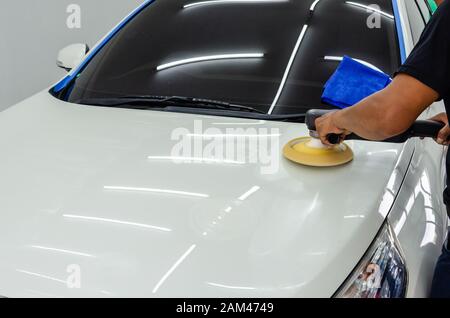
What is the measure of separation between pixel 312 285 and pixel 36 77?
369 cm

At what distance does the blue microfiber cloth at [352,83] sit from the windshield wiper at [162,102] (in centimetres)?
22

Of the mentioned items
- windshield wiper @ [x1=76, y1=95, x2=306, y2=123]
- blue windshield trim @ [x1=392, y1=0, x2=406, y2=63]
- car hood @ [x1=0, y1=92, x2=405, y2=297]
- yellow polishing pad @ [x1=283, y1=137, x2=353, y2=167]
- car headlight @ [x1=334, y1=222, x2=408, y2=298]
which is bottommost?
car headlight @ [x1=334, y1=222, x2=408, y2=298]

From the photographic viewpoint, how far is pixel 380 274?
1033 mm

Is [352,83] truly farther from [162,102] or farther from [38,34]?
[38,34]

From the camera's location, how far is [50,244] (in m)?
1.03

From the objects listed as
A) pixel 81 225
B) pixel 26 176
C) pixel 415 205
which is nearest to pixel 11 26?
pixel 26 176

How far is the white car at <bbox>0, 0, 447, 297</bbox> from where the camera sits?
967mm

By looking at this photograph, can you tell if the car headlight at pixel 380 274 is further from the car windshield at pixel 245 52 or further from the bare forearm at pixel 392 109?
the car windshield at pixel 245 52

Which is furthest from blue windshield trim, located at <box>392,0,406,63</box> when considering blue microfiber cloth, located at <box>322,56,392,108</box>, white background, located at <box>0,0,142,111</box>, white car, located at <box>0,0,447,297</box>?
white background, located at <box>0,0,142,111</box>

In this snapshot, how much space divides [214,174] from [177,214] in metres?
0.18

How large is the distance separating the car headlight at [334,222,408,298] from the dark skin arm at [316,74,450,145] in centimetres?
23

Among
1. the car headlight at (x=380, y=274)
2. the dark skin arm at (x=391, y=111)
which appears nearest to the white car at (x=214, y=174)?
the car headlight at (x=380, y=274)

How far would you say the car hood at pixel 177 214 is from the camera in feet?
3.09

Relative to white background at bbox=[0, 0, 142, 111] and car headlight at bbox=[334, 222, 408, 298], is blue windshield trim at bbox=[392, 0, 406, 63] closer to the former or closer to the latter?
car headlight at bbox=[334, 222, 408, 298]
